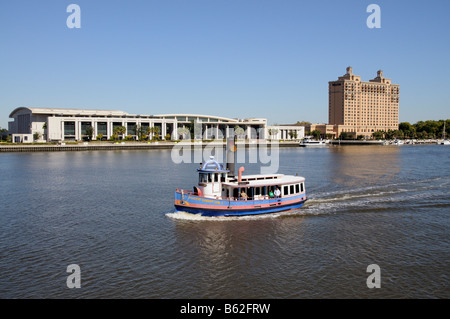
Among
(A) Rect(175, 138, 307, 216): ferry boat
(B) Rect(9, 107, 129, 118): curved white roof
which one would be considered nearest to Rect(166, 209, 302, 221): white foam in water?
(A) Rect(175, 138, 307, 216): ferry boat

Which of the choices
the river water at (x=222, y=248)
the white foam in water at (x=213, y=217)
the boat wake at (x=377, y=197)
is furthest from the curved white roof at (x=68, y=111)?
the white foam in water at (x=213, y=217)

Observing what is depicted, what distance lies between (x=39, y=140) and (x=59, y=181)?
119 meters

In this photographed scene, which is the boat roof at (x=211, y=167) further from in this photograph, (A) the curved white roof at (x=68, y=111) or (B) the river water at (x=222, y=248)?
(A) the curved white roof at (x=68, y=111)

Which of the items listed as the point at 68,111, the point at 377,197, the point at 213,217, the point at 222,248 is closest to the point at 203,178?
the point at 213,217

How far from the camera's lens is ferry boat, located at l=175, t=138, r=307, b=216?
30703 mm

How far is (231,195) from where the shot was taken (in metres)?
31.7

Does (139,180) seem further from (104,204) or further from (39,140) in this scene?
(39,140)

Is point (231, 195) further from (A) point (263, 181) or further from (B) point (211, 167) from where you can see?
(A) point (263, 181)

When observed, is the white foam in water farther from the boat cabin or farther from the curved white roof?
the curved white roof

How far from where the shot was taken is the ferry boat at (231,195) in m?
30.7

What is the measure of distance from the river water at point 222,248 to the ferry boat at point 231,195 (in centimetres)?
87

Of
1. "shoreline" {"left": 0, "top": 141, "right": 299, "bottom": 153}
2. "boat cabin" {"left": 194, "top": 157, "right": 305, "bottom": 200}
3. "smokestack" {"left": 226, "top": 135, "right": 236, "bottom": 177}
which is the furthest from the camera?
"shoreline" {"left": 0, "top": 141, "right": 299, "bottom": 153}

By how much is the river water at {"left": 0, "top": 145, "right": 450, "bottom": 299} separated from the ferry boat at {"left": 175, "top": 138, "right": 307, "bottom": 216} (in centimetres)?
87

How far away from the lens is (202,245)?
81.2 feet
